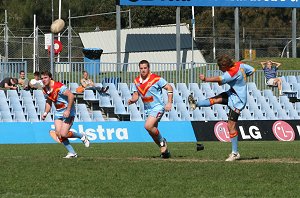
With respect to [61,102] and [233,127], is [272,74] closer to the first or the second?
[61,102]

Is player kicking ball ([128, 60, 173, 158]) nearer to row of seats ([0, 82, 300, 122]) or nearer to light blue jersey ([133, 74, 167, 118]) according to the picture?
light blue jersey ([133, 74, 167, 118])

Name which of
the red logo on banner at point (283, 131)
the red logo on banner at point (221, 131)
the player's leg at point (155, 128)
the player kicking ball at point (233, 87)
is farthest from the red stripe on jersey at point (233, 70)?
the red logo on banner at point (283, 131)

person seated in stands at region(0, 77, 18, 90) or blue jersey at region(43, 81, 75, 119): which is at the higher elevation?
person seated in stands at region(0, 77, 18, 90)

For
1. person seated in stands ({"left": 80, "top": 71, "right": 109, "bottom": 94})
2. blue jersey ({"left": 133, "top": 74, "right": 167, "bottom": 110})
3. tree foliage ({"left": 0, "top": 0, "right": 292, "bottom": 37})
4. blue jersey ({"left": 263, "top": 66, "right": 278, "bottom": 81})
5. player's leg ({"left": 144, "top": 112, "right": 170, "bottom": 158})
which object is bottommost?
player's leg ({"left": 144, "top": 112, "right": 170, "bottom": 158})

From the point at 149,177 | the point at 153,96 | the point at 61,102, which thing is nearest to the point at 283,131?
the point at 153,96

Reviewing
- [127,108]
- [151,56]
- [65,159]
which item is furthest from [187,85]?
[65,159]

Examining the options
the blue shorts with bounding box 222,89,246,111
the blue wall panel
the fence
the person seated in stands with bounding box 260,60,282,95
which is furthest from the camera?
the person seated in stands with bounding box 260,60,282,95

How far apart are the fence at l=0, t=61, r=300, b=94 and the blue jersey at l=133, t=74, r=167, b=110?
50.3 feet

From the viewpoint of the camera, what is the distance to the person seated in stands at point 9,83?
3272 cm

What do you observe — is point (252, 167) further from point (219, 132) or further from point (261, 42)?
point (261, 42)

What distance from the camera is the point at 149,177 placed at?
1448 centimetres

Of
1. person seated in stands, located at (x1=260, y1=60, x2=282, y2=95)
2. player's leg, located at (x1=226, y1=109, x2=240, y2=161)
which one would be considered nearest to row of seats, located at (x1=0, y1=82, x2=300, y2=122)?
person seated in stands, located at (x1=260, y1=60, x2=282, y2=95)

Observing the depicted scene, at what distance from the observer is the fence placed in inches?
1353

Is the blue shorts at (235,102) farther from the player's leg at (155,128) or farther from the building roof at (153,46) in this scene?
the building roof at (153,46)
